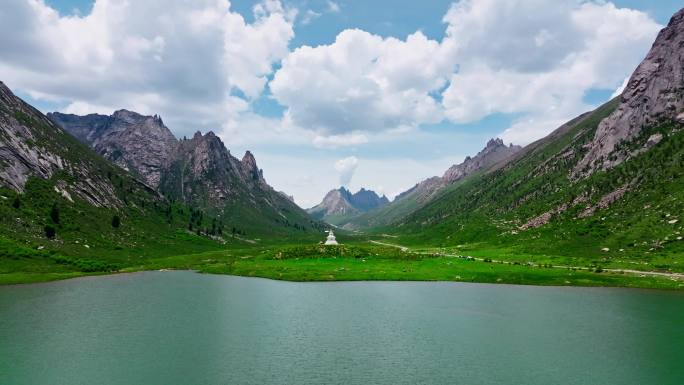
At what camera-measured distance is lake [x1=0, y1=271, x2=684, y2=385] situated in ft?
147

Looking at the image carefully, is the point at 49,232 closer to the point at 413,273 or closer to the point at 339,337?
the point at 413,273

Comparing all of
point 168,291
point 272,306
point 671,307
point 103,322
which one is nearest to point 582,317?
point 671,307

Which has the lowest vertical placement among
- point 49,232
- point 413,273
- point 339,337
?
point 339,337

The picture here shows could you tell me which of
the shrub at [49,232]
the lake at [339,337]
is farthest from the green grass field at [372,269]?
the shrub at [49,232]

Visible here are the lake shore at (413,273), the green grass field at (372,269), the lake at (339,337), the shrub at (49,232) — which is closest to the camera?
the lake at (339,337)

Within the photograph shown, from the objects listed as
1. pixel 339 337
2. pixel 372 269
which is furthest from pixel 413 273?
pixel 339 337

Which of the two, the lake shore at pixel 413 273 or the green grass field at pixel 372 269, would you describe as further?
the green grass field at pixel 372 269

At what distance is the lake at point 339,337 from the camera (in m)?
44.8

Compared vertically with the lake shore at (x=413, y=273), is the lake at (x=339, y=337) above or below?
below

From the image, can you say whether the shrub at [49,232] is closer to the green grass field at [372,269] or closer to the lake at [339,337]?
the green grass field at [372,269]

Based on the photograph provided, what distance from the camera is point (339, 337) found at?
58.4 meters

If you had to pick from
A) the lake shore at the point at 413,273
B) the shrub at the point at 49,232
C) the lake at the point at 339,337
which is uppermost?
the shrub at the point at 49,232

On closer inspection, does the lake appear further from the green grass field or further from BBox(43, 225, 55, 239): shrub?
BBox(43, 225, 55, 239): shrub

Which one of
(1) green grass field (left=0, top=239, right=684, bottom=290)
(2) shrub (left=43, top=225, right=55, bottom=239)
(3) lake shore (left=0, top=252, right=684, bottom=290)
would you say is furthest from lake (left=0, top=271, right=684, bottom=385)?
(2) shrub (left=43, top=225, right=55, bottom=239)
